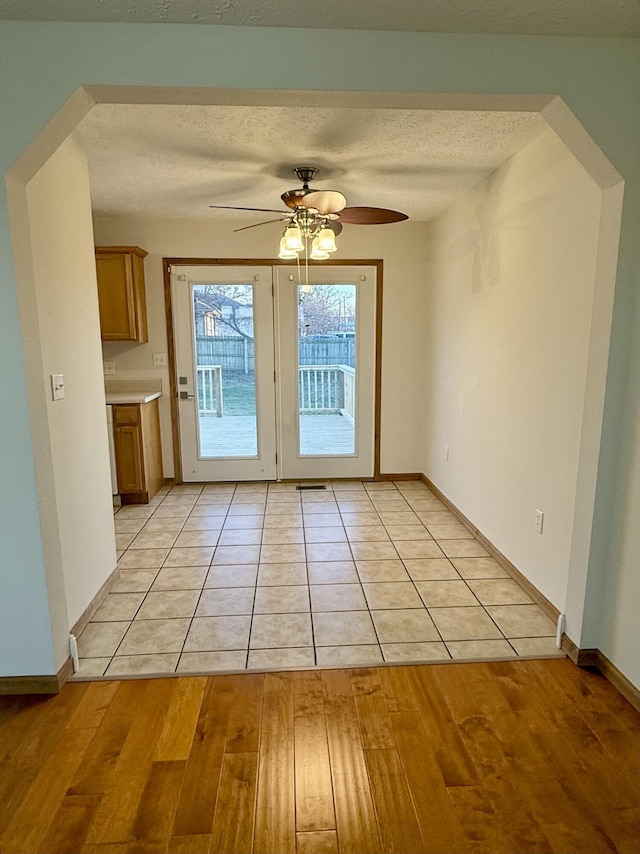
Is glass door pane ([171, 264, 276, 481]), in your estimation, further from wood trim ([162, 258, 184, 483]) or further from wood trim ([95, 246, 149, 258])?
wood trim ([95, 246, 149, 258])

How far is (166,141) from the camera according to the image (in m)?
2.54

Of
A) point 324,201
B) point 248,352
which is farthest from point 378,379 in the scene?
point 324,201

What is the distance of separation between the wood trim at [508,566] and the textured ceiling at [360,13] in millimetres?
2363

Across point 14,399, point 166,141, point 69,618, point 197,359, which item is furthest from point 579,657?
point 197,359

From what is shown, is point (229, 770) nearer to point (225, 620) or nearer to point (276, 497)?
point (225, 620)

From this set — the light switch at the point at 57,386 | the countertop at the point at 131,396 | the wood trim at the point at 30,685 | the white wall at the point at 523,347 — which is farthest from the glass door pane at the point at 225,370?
the wood trim at the point at 30,685

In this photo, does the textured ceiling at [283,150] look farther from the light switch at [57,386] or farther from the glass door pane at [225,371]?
the light switch at [57,386]

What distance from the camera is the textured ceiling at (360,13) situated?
148 centimetres

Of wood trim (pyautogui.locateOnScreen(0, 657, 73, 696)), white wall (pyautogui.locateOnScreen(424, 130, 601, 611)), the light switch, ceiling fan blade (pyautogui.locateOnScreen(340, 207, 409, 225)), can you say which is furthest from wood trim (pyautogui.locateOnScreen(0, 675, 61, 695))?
ceiling fan blade (pyautogui.locateOnScreen(340, 207, 409, 225))

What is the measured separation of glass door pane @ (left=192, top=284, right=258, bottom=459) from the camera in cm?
452

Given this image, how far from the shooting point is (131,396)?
422 centimetres

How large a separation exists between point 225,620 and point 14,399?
1415 mm

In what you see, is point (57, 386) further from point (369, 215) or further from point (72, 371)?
point (369, 215)

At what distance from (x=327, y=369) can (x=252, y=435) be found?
975 mm
